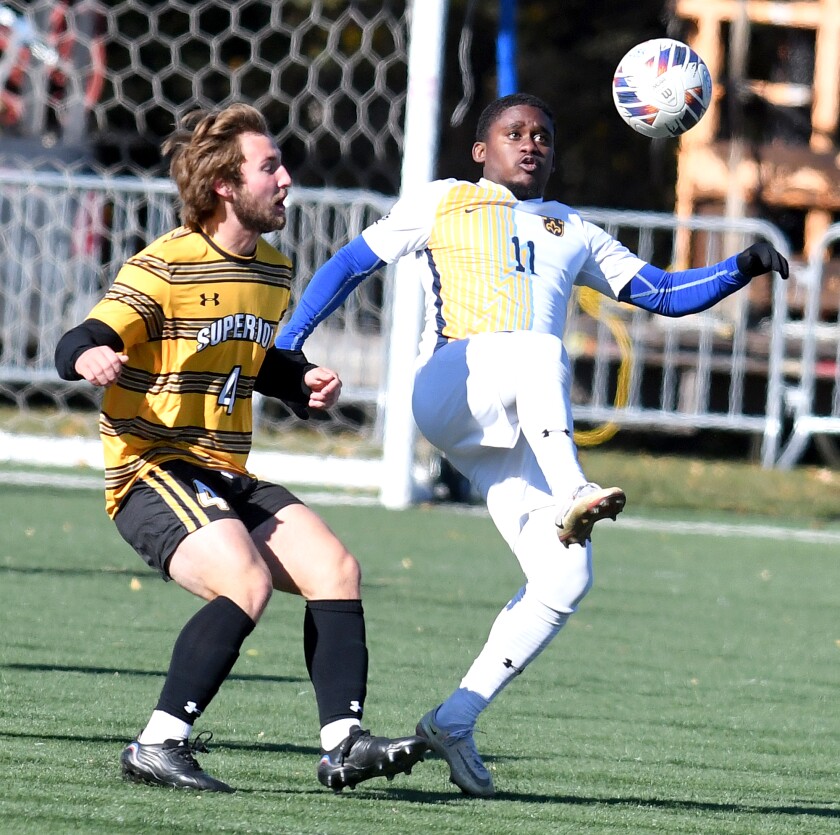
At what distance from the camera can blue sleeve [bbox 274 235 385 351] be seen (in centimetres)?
A: 481

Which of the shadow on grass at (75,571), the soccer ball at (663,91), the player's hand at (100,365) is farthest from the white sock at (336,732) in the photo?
the shadow on grass at (75,571)

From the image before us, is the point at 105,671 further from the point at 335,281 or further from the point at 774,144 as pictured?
the point at 774,144

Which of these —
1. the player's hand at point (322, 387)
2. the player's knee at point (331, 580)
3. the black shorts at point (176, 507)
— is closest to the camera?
the black shorts at point (176, 507)

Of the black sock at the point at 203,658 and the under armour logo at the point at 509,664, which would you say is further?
the under armour logo at the point at 509,664

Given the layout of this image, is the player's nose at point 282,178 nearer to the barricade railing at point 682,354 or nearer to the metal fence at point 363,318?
the metal fence at point 363,318

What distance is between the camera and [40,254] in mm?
13031

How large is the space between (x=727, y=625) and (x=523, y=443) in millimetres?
3131

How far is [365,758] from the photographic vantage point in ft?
12.6

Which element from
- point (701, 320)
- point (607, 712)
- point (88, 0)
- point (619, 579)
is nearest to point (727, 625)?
point (619, 579)

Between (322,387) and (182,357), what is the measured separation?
0.37 metres

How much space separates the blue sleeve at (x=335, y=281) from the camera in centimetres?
481

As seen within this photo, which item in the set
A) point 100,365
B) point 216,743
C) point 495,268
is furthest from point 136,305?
point 216,743

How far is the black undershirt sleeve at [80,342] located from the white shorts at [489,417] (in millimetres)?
1045

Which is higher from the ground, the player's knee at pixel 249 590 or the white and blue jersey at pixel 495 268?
the white and blue jersey at pixel 495 268
